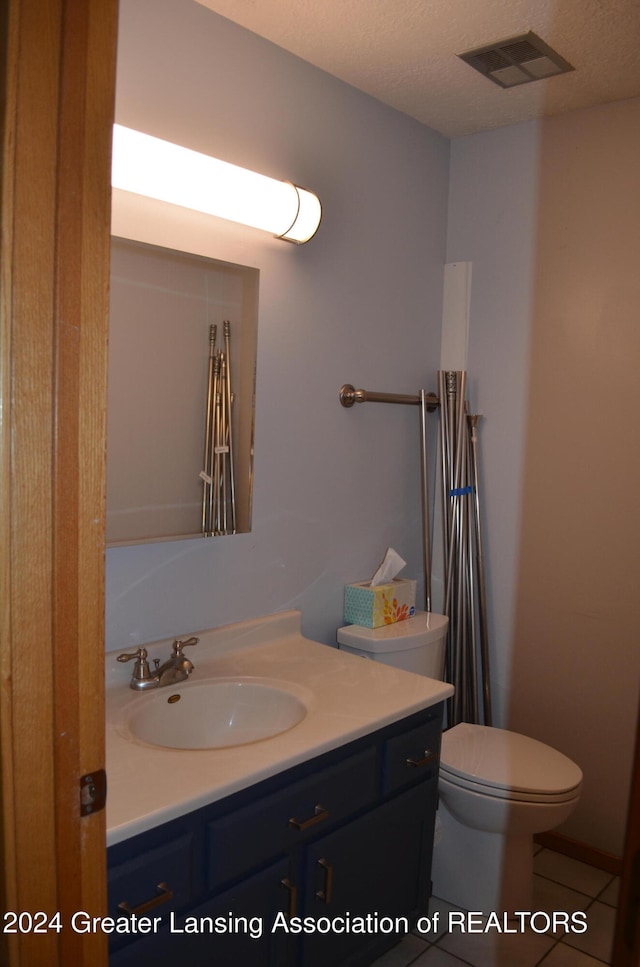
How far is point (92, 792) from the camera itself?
0.90 metres

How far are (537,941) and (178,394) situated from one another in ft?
5.72

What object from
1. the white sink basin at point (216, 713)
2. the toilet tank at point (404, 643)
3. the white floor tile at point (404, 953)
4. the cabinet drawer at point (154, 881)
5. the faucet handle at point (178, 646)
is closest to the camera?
the cabinet drawer at point (154, 881)

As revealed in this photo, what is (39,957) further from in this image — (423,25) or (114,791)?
(423,25)

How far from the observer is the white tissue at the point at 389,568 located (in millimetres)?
2424

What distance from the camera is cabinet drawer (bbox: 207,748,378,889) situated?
4.54 ft

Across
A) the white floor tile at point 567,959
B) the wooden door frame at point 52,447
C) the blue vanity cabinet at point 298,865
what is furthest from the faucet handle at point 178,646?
the white floor tile at point 567,959

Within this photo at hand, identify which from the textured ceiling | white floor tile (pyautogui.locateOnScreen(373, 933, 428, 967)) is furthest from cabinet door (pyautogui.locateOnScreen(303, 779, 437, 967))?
the textured ceiling

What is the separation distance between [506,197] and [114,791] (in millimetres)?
2178

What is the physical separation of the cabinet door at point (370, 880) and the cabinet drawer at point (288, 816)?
0.06 metres

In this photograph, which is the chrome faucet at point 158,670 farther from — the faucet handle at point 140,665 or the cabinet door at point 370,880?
the cabinet door at point 370,880

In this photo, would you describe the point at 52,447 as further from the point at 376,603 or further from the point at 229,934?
the point at 376,603

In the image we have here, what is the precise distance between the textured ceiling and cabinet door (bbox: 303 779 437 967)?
6.11ft

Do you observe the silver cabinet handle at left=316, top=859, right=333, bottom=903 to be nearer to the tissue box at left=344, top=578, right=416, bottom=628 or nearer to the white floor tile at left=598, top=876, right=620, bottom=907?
the tissue box at left=344, top=578, right=416, bottom=628

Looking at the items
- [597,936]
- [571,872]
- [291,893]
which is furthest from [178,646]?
[571,872]
